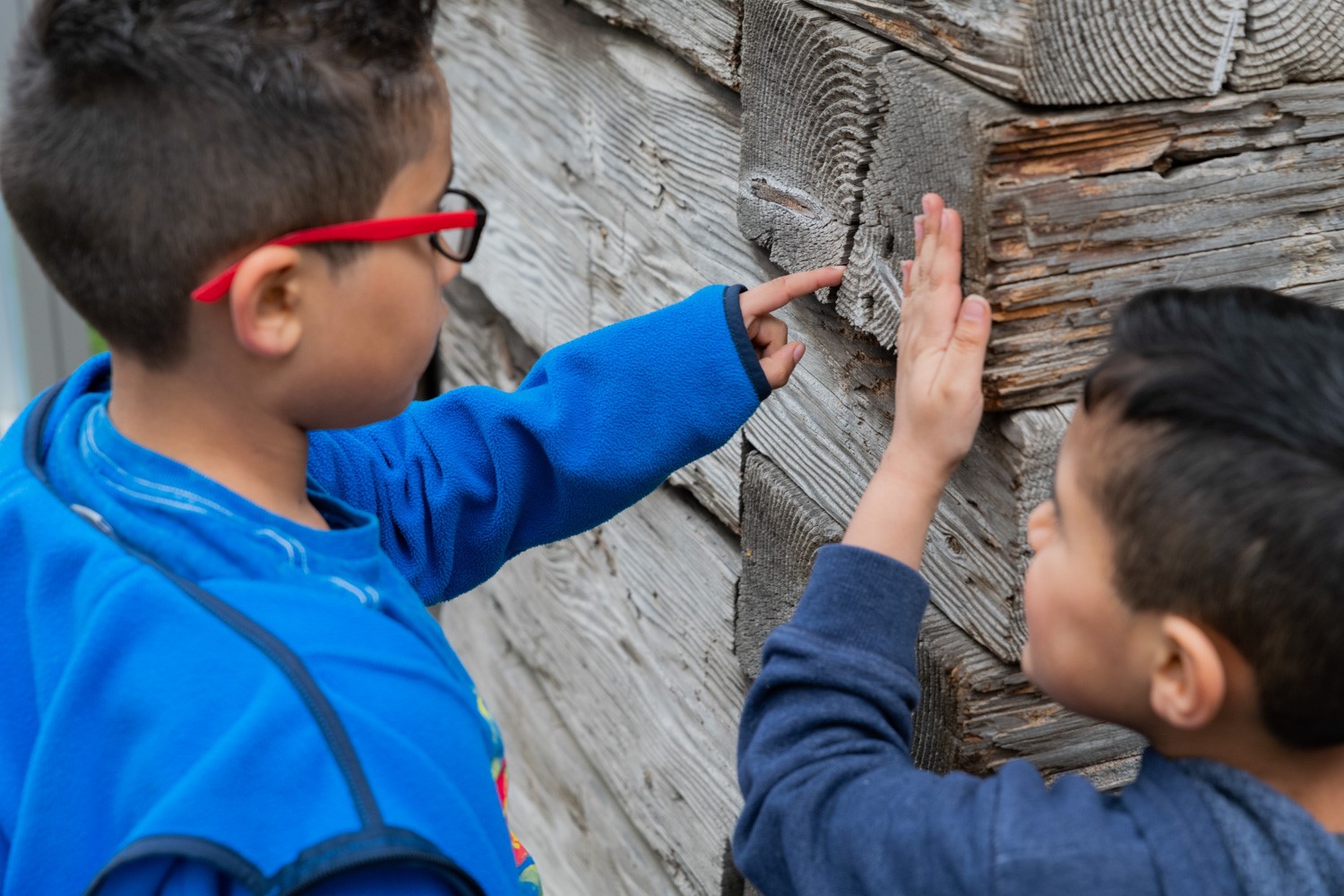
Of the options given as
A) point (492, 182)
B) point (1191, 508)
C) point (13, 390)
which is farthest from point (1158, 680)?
point (13, 390)

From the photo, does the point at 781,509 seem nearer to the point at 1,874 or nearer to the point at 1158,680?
the point at 1158,680

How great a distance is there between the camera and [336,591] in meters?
0.94

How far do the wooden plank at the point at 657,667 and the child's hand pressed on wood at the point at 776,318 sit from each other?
38 centimetres

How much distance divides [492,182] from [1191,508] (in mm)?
1720

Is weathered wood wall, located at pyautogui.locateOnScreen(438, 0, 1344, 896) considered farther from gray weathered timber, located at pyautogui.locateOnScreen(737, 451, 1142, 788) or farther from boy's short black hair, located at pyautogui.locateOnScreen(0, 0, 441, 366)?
boy's short black hair, located at pyautogui.locateOnScreen(0, 0, 441, 366)

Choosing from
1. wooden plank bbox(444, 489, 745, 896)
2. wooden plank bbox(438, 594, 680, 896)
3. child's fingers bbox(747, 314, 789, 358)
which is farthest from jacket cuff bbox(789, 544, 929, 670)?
wooden plank bbox(438, 594, 680, 896)

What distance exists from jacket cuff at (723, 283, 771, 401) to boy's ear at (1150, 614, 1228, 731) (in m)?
0.52

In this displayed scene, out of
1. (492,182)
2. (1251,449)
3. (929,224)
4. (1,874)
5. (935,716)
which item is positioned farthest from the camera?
(492,182)

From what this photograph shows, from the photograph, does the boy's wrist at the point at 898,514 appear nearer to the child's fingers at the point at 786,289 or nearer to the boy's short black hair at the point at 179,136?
the child's fingers at the point at 786,289

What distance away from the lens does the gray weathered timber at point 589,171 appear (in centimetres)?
155

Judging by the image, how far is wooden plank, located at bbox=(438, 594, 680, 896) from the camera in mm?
2186

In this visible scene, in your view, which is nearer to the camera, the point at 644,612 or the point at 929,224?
the point at 929,224

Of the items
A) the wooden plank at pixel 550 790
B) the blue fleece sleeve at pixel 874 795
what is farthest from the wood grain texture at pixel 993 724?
the wooden plank at pixel 550 790

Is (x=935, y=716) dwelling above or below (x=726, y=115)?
below
